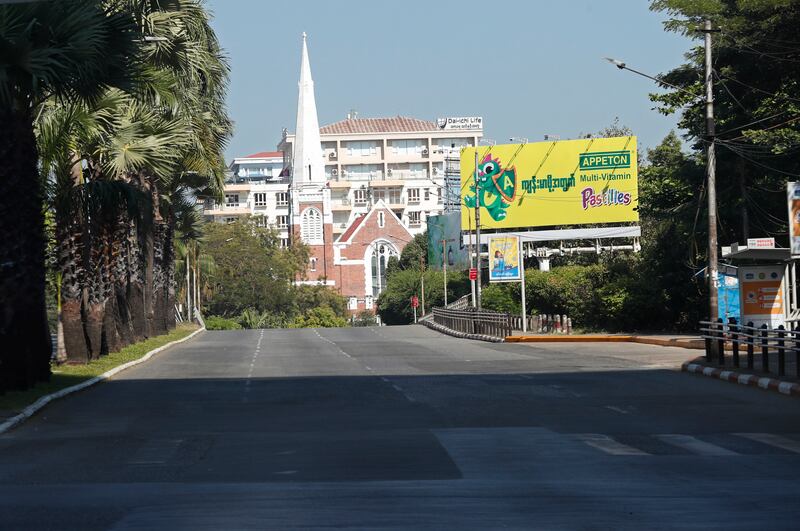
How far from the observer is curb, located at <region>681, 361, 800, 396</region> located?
20.5 meters

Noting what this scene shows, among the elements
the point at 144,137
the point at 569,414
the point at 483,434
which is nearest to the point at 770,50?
the point at 144,137

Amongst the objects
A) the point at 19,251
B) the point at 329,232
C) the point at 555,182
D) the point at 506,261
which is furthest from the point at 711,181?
the point at 329,232

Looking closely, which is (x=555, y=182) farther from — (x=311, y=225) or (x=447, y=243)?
(x=311, y=225)

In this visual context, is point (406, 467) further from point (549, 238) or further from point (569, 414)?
point (549, 238)

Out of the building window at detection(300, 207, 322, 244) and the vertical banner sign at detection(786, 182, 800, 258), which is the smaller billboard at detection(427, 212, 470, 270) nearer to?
the building window at detection(300, 207, 322, 244)

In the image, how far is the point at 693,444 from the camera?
535 inches

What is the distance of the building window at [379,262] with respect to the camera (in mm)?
143875

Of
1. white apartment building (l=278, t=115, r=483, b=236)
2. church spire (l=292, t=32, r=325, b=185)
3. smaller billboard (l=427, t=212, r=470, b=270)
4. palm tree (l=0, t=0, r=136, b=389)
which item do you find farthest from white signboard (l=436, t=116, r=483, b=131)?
palm tree (l=0, t=0, r=136, b=389)

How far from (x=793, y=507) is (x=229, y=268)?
98.3 metres

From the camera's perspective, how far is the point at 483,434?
14.7 metres

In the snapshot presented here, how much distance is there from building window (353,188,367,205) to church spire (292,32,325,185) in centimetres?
2369

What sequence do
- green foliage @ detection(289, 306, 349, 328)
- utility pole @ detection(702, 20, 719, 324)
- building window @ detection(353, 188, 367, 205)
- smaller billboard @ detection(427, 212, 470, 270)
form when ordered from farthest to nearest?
building window @ detection(353, 188, 367, 205)
green foliage @ detection(289, 306, 349, 328)
smaller billboard @ detection(427, 212, 470, 270)
utility pole @ detection(702, 20, 719, 324)

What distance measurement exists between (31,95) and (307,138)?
415 feet

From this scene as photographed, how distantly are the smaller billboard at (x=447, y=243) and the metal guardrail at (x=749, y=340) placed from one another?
5820 cm
